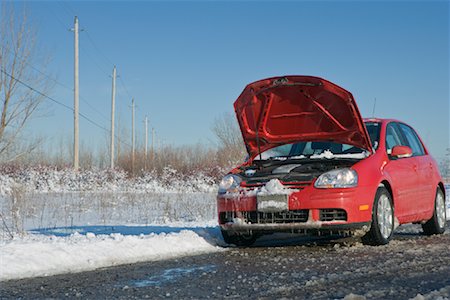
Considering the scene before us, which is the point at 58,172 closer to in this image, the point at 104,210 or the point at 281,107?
the point at 104,210

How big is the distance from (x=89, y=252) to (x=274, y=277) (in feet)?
7.30

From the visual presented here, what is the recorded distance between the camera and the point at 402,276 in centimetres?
416

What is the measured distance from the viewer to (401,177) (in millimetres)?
6953

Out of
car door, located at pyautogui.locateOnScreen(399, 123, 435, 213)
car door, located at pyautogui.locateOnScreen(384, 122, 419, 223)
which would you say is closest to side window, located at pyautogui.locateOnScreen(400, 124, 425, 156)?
car door, located at pyautogui.locateOnScreen(399, 123, 435, 213)

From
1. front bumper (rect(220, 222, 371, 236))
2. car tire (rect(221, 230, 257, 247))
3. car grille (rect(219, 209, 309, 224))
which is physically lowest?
car tire (rect(221, 230, 257, 247))

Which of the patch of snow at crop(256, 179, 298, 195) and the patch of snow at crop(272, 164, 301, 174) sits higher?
the patch of snow at crop(272, 164, 301, 174)

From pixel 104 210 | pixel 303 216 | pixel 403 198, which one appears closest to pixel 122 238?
pixel 303 216

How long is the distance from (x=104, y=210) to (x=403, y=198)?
8146mm

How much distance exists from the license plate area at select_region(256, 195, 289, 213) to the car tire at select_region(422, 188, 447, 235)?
2871mm

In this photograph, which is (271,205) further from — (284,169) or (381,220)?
(381,220)

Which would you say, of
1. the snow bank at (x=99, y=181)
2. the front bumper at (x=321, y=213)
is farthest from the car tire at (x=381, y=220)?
the snow bank at (x=99, y=181)

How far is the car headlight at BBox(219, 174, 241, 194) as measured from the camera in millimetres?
6602

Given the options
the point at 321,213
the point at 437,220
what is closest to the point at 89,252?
the point at 321,213

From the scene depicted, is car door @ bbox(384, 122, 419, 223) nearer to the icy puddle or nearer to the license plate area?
the license plate area
